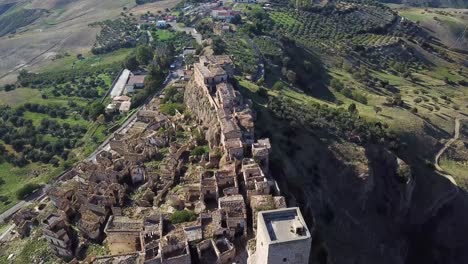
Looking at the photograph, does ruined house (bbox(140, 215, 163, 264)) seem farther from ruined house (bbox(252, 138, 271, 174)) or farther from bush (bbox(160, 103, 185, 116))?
bush (bbox(160, 103, 185, 116))

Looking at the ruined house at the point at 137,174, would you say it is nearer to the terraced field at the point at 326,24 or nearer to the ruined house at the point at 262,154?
the ruined house at the point at 262,154

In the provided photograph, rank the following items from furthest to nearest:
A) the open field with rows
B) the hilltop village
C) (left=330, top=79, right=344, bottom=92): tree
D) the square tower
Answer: the open field with rows, (left=330, top=79, right=344, bottom=92): tree, the hilltop village, the square tower

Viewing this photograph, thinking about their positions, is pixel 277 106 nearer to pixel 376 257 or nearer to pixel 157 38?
pixel 376 257

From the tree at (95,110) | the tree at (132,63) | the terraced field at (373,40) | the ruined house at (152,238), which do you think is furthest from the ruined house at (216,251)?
the terraced field at (373,40)

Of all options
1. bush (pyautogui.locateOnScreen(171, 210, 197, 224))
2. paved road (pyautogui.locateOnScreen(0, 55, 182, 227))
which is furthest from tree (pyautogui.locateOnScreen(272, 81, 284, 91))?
bush (pyautogui.locateOnScreen(171, 210, 197, 224))

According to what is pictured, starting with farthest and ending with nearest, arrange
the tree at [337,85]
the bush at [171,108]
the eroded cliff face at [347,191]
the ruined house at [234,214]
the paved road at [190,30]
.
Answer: the paved road at [190,30]
the tree at [337,85]
the bush at [171,108]
the eroded cliff face at [347,191]
the ruined house at [234,214]

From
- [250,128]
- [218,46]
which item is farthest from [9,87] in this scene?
[250,128]

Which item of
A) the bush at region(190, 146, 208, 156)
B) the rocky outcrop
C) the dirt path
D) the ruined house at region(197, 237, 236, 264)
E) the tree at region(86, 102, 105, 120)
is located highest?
the ruined house at region(197, 237, 236, 264)

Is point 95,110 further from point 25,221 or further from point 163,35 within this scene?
point 163,35
